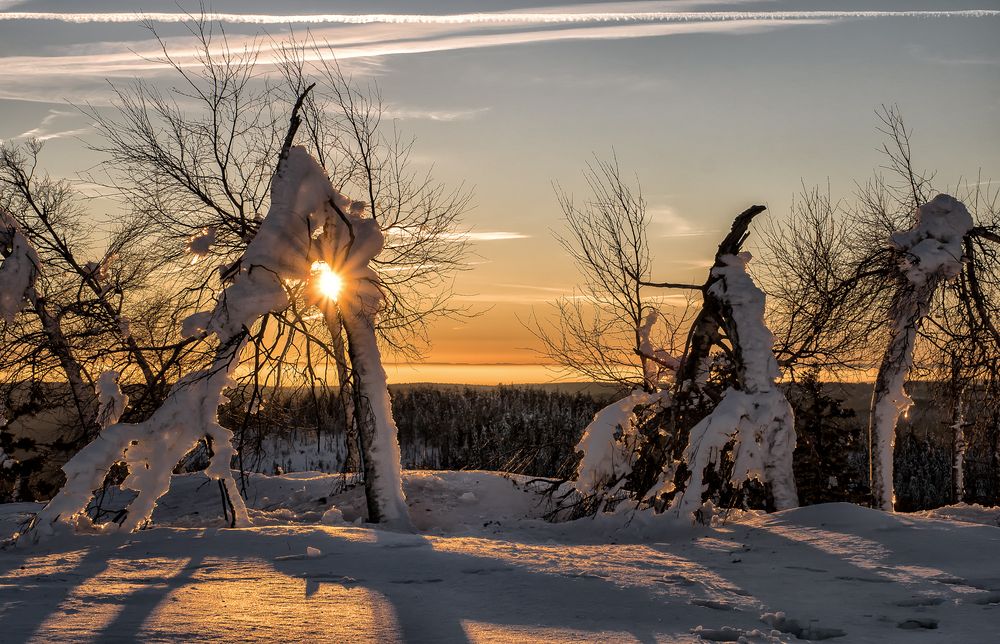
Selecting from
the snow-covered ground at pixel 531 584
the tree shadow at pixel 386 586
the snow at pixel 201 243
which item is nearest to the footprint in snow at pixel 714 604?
the snow-covered ground at pixel 531 584

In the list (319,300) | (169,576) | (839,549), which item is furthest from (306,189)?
(839,549)

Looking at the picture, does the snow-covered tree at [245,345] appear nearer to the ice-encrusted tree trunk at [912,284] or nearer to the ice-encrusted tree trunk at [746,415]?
the ice-encrusted tree trunk at [746,415]

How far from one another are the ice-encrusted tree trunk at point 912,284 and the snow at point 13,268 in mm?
15296

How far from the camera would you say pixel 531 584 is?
5766 mm

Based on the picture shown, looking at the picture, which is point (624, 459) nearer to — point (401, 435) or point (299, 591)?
point (299, 591)

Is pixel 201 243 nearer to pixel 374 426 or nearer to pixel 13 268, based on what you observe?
pixel 374 426

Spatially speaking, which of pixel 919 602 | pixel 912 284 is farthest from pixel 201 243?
pixel 912 284

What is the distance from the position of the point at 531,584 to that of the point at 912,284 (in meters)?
9.34

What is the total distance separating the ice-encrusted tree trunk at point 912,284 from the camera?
12.3m

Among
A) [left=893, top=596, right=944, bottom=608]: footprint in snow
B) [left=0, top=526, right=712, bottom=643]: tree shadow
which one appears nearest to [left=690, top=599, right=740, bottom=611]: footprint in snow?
[left=0, top=526, right=712, bottom=643]: tree shadow

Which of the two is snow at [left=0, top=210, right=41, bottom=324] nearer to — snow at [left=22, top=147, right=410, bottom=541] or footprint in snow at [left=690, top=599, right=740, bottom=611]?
snow at [left=22, top=147, right=410, bottom=541]

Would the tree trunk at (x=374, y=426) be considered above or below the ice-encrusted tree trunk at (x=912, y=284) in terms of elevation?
below

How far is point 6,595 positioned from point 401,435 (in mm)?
68661

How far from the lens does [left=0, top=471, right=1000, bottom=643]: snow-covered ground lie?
4.70 m
